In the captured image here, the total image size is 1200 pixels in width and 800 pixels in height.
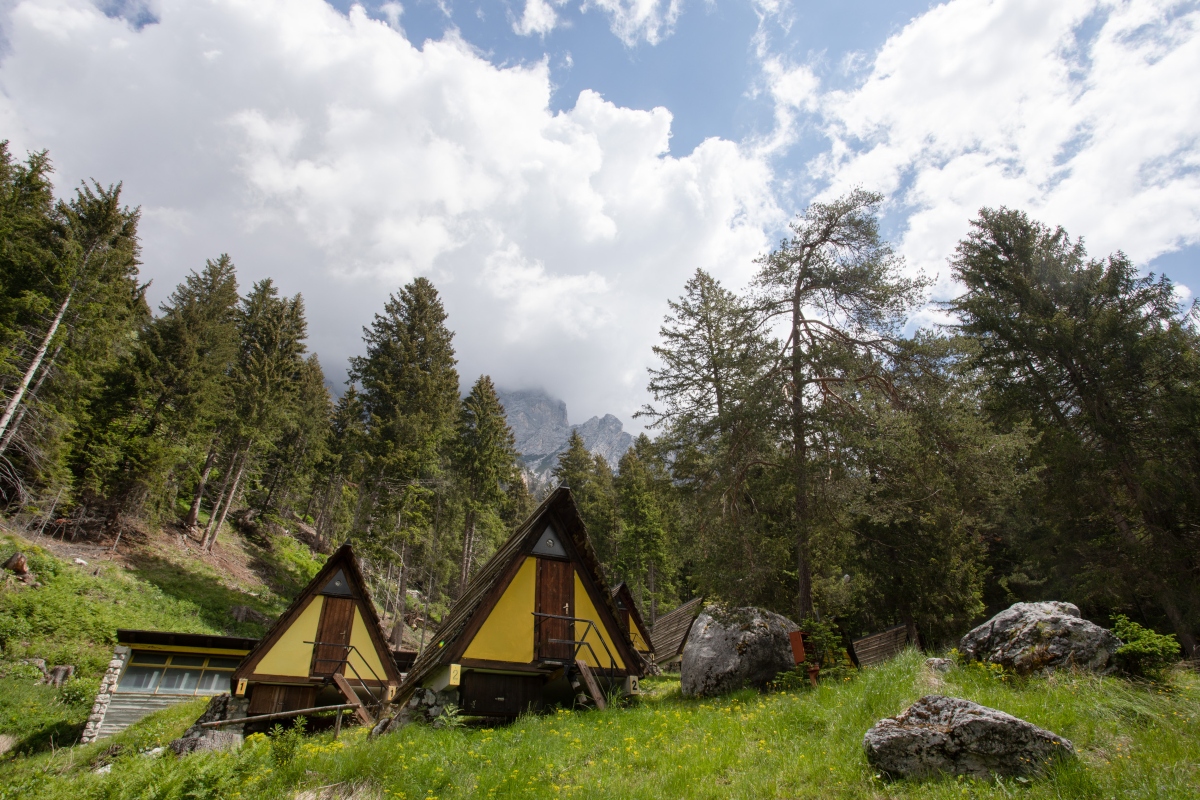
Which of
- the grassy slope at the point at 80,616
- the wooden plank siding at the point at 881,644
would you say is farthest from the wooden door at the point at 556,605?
the grassy slope at the point at 80,616

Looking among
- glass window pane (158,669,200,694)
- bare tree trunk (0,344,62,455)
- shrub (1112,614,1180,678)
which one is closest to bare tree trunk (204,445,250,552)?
bare tree trunk (0,344,62,455)

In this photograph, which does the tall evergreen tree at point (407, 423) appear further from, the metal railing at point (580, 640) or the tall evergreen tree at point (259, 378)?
the metal railing at point (580, 640)

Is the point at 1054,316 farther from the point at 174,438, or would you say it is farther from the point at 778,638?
the point at 174,438

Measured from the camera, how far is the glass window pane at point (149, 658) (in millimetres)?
17452

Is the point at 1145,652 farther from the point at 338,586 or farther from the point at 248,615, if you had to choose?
the point at 248,615

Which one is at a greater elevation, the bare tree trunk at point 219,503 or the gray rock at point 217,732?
the bare tree trunk at point 219,503

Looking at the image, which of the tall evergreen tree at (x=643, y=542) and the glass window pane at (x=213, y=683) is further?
the tall evergreen tree at (x=643, y=542)

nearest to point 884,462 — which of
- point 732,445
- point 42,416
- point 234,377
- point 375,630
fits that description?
point 732,445

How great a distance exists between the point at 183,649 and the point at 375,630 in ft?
22.8

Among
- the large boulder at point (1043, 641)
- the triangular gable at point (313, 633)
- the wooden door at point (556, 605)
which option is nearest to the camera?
the large boulder at point (1043, 641)

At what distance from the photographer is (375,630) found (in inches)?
672

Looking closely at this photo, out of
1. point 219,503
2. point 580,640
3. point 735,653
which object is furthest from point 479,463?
point 735,653

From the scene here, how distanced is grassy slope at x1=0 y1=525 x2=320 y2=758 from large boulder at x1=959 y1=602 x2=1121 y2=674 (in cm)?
2218

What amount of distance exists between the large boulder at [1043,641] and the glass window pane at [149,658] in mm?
22725
